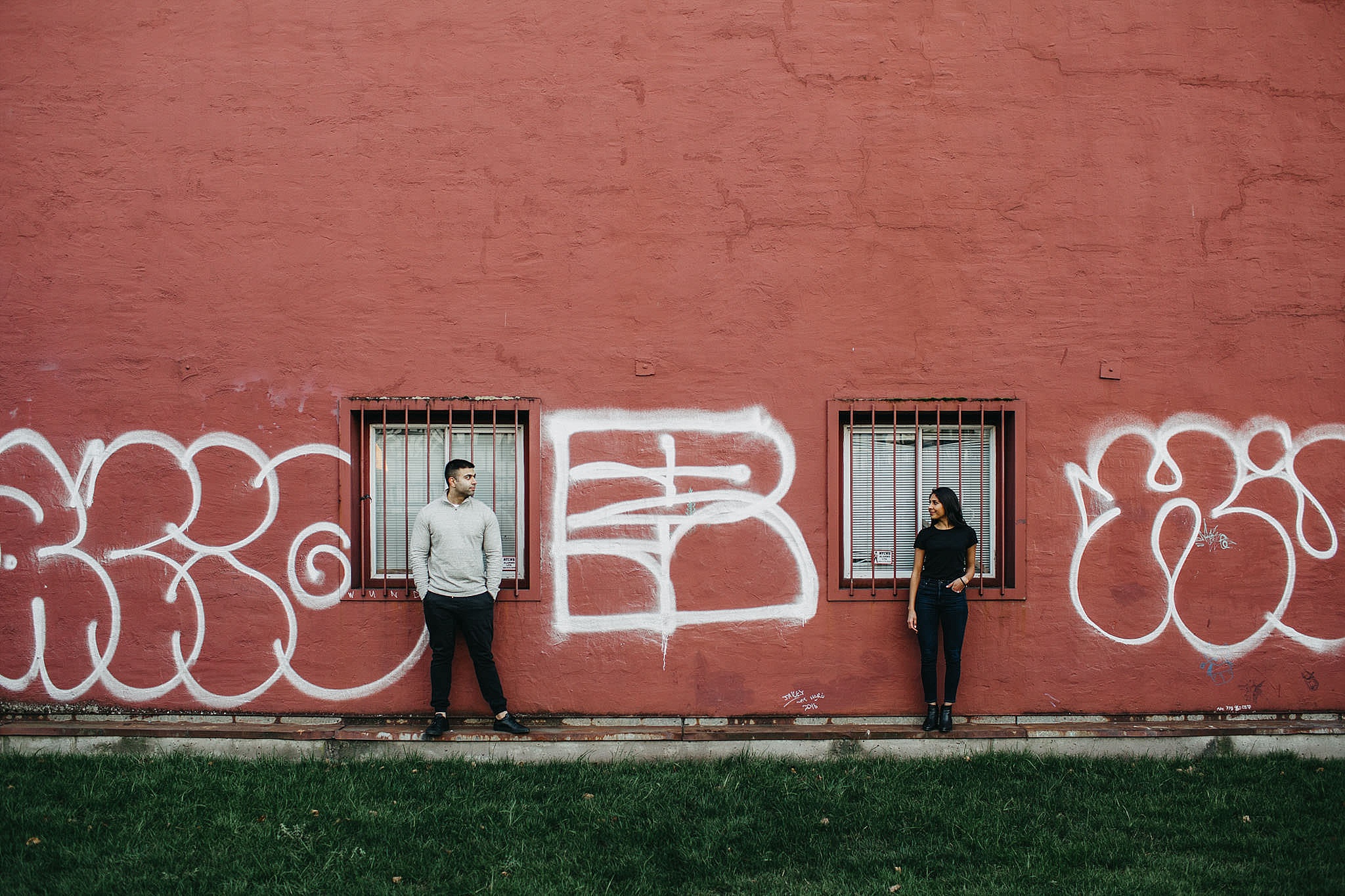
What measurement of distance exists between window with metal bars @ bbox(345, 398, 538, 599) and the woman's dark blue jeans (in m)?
2.45

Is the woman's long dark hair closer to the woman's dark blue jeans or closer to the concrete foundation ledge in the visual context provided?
the woman's dark blue jeans

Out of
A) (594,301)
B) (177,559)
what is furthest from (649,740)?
(177,559)

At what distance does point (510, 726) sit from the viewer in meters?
5.46

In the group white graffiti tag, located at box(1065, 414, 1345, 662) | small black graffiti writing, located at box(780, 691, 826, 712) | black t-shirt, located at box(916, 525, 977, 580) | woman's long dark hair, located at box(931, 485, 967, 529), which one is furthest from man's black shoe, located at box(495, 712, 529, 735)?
white graffiti tag, located at box(1065, 414, 1345, 662)

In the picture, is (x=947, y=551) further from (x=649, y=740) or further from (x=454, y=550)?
(x=454, y=550)

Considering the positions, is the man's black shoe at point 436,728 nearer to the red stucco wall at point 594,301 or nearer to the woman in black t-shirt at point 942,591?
the red stucco wall at point 594,301

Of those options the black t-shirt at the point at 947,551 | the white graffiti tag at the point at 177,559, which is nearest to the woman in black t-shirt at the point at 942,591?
the black t-shirt at the point at 947,551

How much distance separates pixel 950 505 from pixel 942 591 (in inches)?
20.6

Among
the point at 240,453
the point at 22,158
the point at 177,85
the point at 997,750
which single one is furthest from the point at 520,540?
the point at 22,158

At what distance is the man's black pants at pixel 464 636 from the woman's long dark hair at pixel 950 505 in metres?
2.75

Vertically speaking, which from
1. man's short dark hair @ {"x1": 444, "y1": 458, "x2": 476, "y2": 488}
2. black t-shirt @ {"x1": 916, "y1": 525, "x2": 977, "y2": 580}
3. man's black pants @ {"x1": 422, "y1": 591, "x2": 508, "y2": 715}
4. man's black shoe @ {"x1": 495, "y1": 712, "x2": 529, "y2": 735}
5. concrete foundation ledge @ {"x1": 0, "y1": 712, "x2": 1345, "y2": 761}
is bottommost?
concrete foundation ledge @ {"x1": 0, "y1": 712, "x2": 1345, "y2": 761}

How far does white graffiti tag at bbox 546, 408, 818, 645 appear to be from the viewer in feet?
18.7

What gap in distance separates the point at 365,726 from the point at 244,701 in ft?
2.69

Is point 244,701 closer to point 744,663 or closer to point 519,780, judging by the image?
point 519,780
